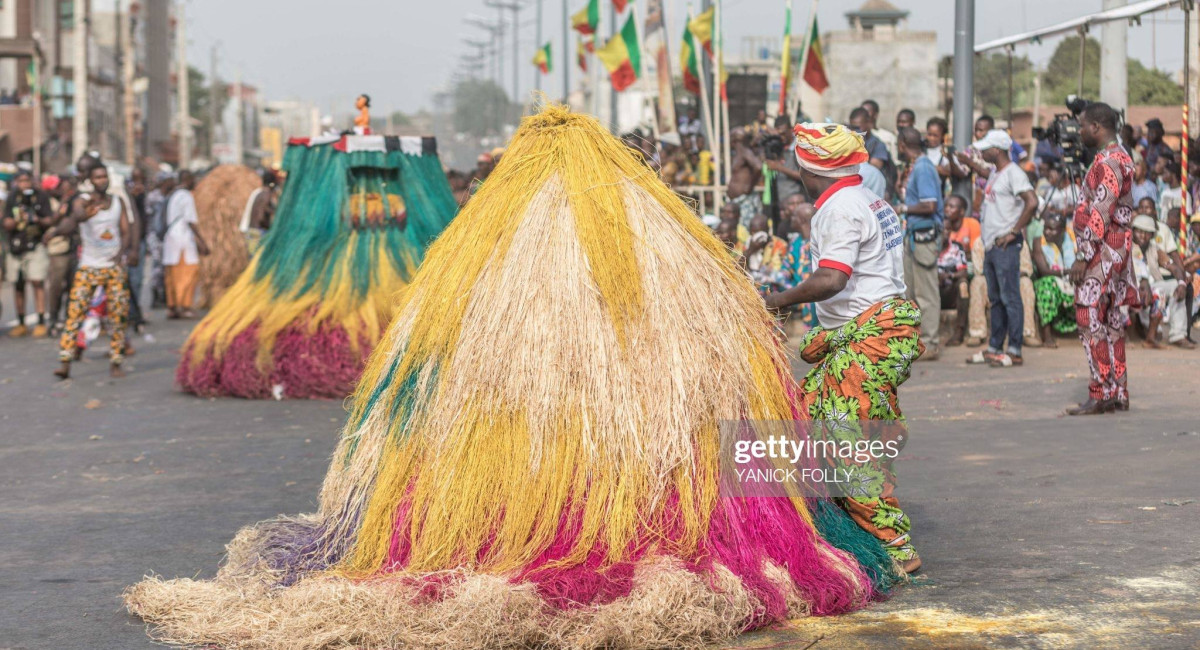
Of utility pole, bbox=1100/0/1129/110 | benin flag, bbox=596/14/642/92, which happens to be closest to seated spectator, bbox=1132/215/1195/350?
utility pole, bbox=1100/0/1129/110

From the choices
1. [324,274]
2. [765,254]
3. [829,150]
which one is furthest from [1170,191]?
[829,150]

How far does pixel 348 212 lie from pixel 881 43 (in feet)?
119

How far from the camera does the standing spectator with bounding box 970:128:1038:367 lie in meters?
11.5

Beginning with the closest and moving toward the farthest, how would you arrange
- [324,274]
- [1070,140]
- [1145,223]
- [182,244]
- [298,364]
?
[298,364] → [324,274] → [1070,140] → [1145,223] → [182,244]

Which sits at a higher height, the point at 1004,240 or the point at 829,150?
the point at 829,150

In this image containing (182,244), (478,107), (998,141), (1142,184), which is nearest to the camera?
(998,141)

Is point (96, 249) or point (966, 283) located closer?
point (96, 249)

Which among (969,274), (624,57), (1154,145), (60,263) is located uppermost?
(624,57)

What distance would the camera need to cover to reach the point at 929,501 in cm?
684

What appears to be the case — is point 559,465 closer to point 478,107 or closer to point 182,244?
point 182,244

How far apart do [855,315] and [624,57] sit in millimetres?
17454

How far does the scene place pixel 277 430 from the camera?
373 inches

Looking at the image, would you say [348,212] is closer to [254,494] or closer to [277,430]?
[277,430]

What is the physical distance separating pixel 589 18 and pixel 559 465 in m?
20.9
